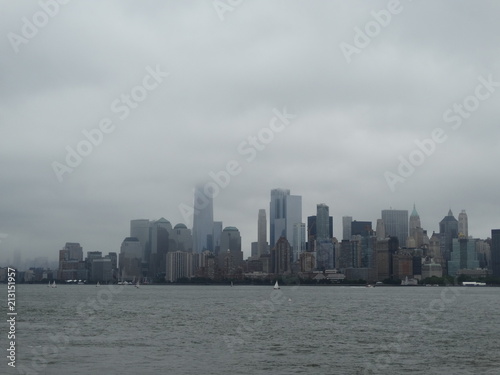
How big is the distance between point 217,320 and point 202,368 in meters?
45.9

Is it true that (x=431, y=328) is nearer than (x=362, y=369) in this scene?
No

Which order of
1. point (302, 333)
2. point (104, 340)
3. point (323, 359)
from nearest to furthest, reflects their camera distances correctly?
point (323, 359)
point (104, 340)
point (302, 333)

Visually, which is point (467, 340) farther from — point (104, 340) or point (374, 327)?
point (104, 340)

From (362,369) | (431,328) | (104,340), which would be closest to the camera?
(362,369)

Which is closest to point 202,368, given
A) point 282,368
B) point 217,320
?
point 282,368

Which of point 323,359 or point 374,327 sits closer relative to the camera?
point 323,359

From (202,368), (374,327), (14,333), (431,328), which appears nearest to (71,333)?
(14,333)

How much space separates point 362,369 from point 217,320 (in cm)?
4696

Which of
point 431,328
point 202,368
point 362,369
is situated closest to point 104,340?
point 202,368

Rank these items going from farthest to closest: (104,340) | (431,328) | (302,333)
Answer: (431,328) → (302,333) → (104,340)

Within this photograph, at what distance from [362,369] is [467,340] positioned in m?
23.9

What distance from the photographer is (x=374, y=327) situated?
3253 inches

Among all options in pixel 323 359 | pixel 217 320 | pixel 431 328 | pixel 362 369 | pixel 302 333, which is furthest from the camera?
pixel 217 320

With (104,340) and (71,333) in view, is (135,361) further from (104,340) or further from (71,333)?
(71,333)
